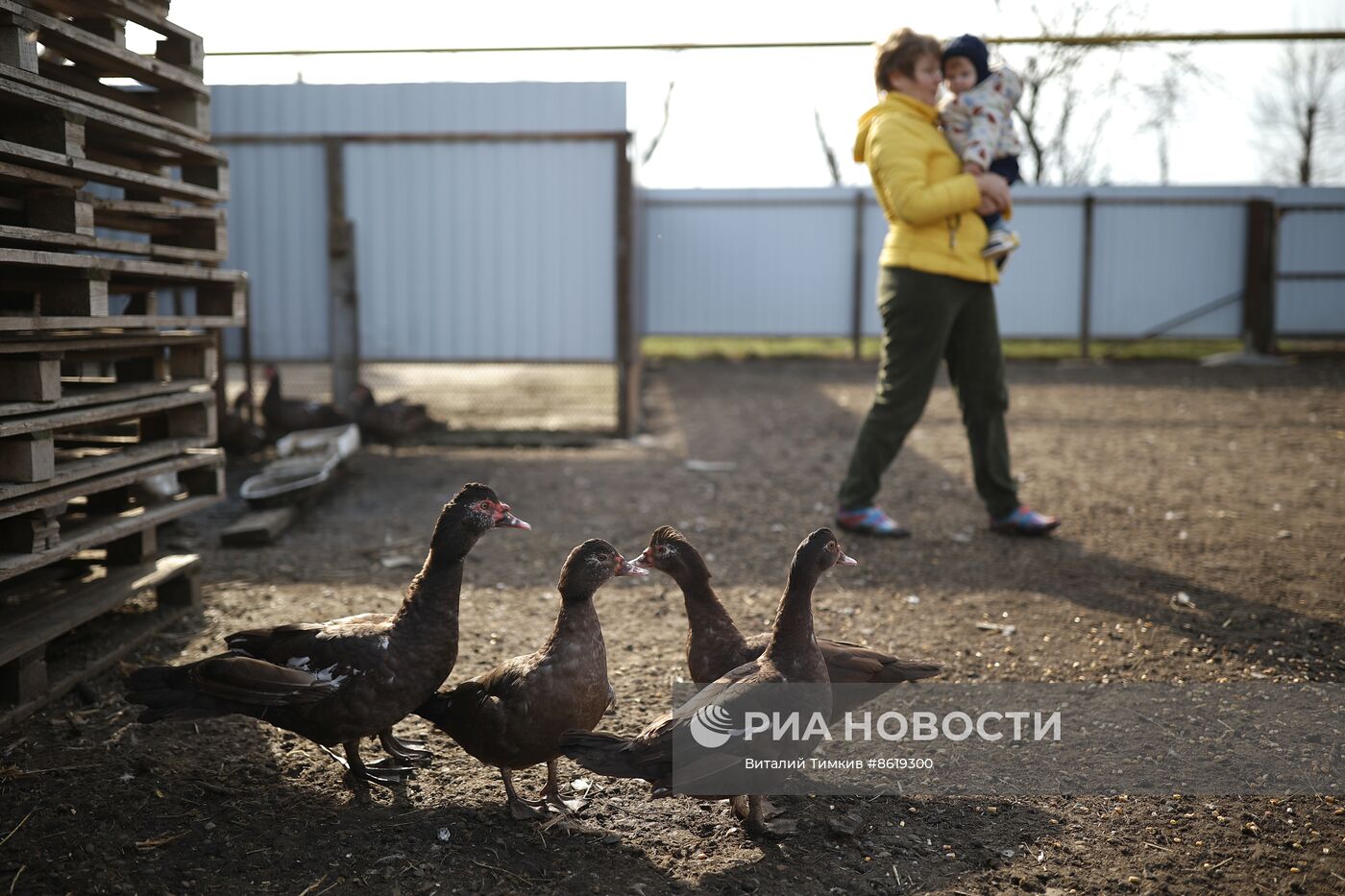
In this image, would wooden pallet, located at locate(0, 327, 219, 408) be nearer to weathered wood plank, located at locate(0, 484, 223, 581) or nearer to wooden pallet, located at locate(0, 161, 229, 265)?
wooden pallet, located at locate(0, 161, 229, 265)

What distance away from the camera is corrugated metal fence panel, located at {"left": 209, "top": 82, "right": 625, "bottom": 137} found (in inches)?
351

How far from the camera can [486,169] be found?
865 centimetres

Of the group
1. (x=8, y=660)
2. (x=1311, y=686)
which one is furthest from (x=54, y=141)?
(x=1311, y=686)

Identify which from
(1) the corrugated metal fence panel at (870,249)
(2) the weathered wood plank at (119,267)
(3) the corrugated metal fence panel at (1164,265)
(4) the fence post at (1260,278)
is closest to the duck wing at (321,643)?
(2) the weathered wood plank at (119,267)

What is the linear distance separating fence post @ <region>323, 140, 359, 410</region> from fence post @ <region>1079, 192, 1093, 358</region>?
10.8 metres

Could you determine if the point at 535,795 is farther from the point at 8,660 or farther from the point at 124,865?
the point at 8,660

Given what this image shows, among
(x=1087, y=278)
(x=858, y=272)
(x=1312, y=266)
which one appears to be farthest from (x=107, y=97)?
(x=1312, y=266)

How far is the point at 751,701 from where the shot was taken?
258 cm

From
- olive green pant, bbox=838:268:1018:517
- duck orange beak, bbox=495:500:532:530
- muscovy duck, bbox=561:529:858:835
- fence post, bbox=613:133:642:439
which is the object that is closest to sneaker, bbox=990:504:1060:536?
olive green pant, bbox=838:268:1018:517

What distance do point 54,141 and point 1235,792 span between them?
4.03 metres

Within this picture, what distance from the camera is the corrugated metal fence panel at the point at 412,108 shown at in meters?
8.91

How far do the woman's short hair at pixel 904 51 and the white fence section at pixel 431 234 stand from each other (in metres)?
3.83

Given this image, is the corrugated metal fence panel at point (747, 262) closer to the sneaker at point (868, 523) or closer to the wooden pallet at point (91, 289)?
the sneaker at point (868, 523)

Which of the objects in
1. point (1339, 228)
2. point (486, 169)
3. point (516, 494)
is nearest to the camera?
point (516, 494)
